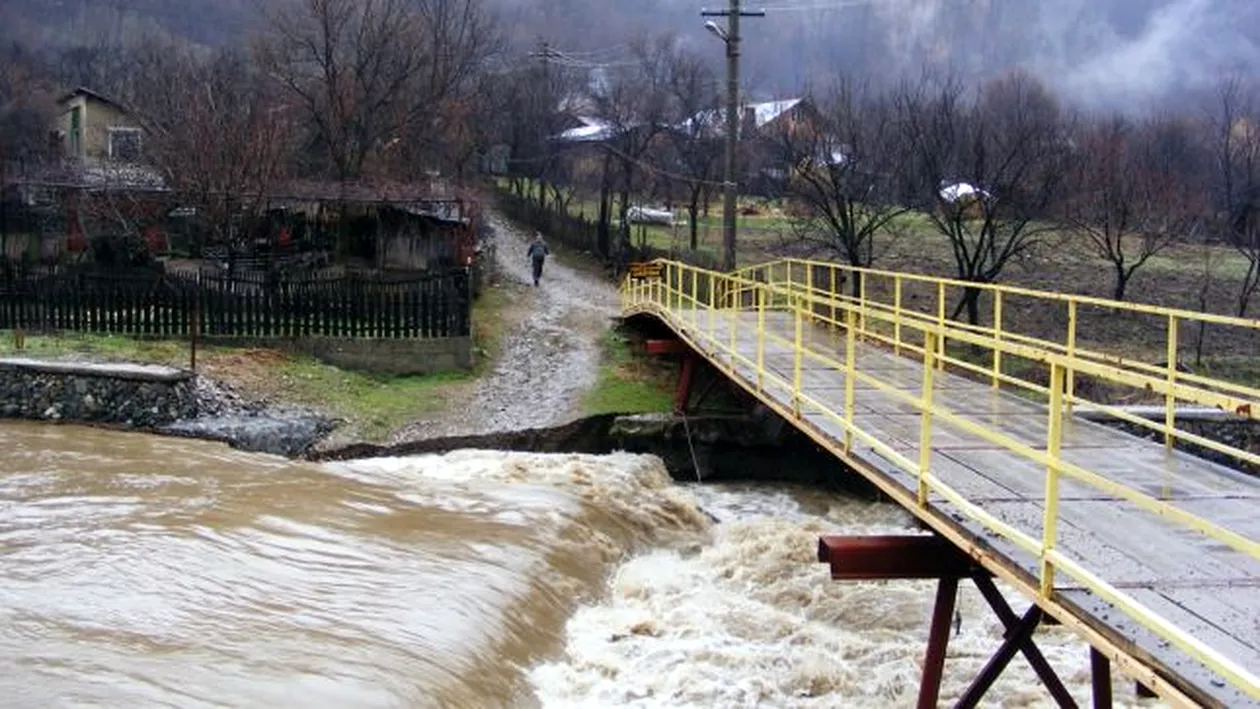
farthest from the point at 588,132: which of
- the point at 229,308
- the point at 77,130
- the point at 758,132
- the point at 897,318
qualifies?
the point at 897,318

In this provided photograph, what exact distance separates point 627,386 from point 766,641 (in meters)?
10.3

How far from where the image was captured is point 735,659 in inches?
382

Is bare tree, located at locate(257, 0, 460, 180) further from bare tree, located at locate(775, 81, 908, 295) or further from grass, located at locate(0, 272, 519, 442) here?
grass, located at locate(0, 272, 519, 442)

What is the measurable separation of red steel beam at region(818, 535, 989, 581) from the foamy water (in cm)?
189

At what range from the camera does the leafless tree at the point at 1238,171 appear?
118ft

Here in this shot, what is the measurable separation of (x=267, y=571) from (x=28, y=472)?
4.89m

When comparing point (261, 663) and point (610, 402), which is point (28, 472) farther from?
point (610, 402)

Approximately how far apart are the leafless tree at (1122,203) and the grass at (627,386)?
15.1 m

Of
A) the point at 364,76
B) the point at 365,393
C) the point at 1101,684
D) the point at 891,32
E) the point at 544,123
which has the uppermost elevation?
the point at 891,32

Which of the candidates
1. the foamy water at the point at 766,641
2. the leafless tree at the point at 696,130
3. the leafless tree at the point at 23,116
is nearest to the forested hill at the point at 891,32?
the leafless tree at the point at 23,116

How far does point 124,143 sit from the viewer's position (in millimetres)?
41844

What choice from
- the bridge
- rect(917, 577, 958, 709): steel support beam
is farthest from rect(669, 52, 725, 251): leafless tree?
rect(917, 577, 958, 709): steel support beam

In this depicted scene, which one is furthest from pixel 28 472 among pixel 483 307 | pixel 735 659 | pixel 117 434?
pixel 483 307

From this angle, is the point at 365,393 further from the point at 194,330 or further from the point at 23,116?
the point at 23,116
